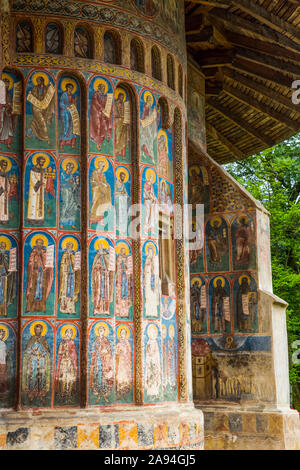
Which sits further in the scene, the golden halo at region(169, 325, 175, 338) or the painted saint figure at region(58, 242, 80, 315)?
the golden halo at region(169, 325, 175, 338)

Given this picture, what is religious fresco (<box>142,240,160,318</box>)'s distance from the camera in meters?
10.2

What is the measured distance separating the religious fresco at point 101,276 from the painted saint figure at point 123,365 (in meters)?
0.42

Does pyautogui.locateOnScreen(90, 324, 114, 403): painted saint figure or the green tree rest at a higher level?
the green tree

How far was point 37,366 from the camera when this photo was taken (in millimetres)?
9195

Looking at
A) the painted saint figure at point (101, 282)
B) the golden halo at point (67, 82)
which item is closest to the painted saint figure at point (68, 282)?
the painted saint figure at point (101, 282)

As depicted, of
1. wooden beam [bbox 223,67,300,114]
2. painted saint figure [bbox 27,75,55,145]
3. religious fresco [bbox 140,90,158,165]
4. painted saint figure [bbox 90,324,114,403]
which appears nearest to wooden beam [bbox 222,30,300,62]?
wooden beam [bbox 223,67,300,114]

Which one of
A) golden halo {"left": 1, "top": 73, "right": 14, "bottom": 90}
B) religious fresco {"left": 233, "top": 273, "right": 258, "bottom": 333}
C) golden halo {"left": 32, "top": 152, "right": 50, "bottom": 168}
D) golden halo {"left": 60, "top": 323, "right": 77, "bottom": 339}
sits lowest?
golden halo {"left": 60, "top": 323, "right": 77, "bottom": 339}

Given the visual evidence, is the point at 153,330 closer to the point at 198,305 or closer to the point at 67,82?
the point at 198,305

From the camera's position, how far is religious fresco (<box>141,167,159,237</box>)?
415 inches

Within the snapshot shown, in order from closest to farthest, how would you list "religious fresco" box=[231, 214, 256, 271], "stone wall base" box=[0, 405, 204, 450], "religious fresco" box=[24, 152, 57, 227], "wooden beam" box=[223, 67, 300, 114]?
"stone wall base" box=[0, 405, 204, 450] < "religious fresco" box=[24, 152, 57, 227] < "religious fresco" box=[231, 214, 256, 271] < "wooden beam" box=[223, 67, 300, 114]

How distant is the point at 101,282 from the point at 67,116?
251 cm

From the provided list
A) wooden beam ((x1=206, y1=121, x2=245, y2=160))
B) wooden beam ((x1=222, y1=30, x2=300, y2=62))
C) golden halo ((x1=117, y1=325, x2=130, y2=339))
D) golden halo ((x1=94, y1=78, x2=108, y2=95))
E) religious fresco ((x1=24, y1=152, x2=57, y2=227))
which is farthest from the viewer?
wooden beam ((x1=206, y1=121, x2=245, y2=160))

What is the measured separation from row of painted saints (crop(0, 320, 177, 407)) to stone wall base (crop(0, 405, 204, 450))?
0.65ft

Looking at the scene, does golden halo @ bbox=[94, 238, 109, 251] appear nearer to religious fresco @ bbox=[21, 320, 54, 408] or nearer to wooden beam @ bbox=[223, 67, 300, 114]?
religious fresco @ bbox=[21, 320, 54, 408]
